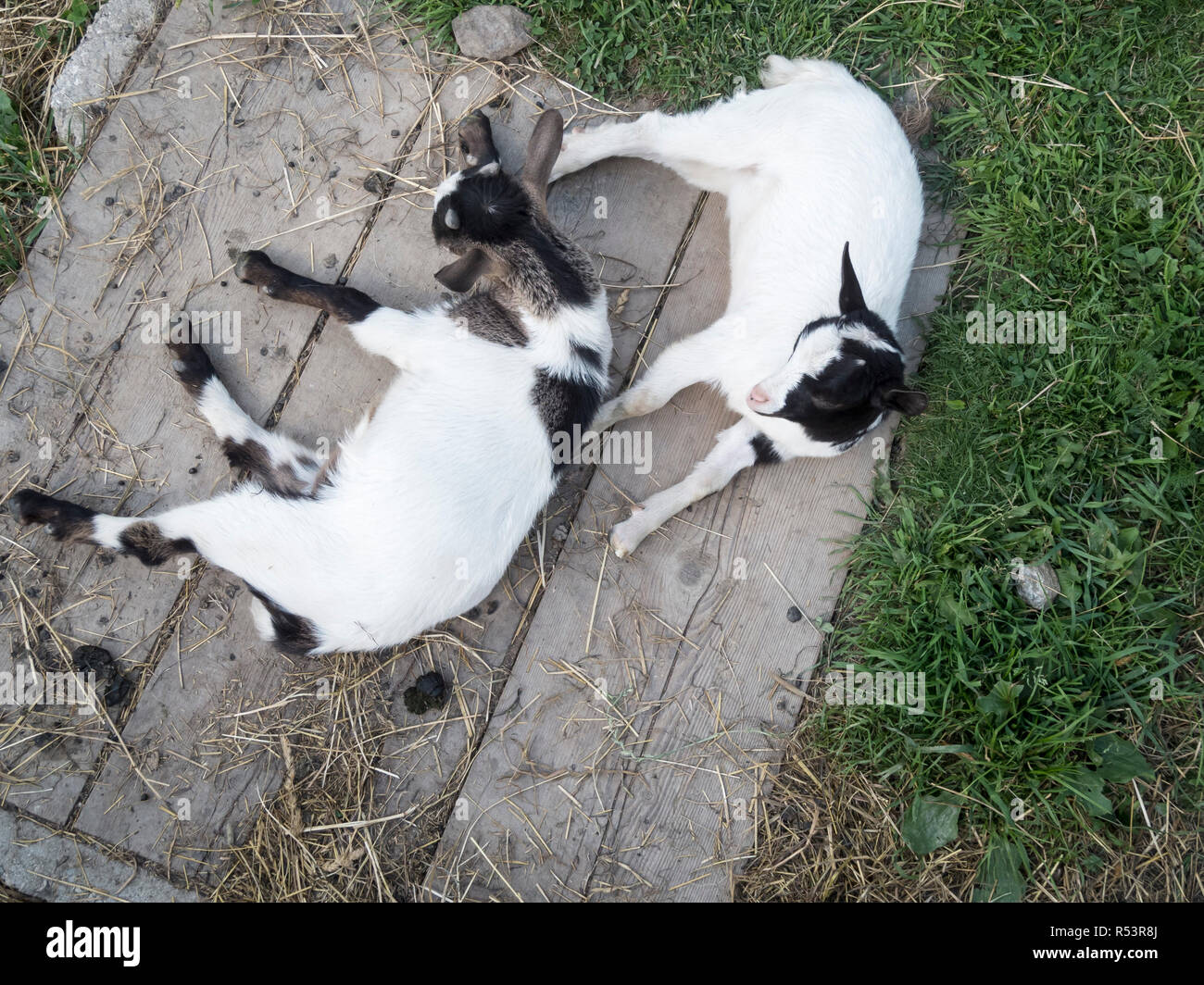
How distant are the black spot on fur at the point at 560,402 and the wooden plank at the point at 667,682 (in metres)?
0.50

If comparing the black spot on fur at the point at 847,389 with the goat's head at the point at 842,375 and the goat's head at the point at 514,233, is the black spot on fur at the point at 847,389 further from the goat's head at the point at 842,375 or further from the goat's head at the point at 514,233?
the goat's head at the point at 514,233

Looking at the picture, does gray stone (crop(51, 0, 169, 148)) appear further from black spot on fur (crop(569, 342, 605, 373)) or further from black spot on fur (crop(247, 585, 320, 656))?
black spot on fur (crop(569, 342, 605, 373))

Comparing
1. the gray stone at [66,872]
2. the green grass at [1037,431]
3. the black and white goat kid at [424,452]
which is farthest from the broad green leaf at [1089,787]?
the gray stone at [66,872]

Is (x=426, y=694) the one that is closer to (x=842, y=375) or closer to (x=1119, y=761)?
(x=842, y=375)

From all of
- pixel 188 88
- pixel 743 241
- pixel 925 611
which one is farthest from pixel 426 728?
pixel 188 88

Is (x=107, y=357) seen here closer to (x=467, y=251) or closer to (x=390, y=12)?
(x=467, y=251)

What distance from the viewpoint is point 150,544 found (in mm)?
3414

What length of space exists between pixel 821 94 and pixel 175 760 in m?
4.17

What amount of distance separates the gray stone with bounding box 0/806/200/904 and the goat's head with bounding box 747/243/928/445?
3.31 m

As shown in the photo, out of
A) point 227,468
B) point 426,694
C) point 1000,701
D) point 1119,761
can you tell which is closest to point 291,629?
point 426,694

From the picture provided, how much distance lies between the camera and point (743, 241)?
3791 millimetres

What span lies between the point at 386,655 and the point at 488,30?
3.03 meters

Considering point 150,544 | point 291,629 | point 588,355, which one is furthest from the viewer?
point 588,355
